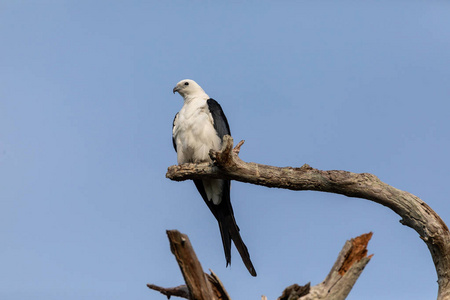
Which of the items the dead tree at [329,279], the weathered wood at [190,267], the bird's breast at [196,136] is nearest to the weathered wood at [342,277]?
the dead tree at [329,279]

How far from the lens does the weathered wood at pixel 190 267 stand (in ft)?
11.7

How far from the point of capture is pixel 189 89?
→ 6.90m

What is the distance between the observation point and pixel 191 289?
12.4ft

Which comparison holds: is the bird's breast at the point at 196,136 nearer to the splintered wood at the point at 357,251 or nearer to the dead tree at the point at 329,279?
the dead tree at the point at 329,279

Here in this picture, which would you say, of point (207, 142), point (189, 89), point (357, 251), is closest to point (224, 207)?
point (207, 142)

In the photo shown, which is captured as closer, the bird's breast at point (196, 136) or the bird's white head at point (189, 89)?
the bird's breast at point (196, 136)

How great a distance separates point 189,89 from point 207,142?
116cm

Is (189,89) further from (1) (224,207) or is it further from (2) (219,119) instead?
(1) (224,207)

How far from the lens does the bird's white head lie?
269 inches

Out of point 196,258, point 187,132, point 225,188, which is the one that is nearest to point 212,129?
point 187,132

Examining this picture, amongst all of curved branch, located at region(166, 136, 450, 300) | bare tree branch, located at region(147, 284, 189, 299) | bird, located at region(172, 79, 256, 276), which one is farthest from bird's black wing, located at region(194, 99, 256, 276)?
bare tree branch, located at region(147, 284, 189, 299)

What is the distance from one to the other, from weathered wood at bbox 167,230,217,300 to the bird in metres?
1.91

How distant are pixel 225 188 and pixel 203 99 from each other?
3.89 feet

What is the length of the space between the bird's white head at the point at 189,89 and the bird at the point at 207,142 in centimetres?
34
